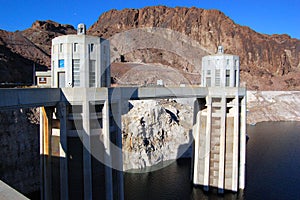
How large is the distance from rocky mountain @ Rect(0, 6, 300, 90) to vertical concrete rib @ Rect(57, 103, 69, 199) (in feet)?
322

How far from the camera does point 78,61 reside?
17.2 metres

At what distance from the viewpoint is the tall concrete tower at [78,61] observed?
17062 millimetres

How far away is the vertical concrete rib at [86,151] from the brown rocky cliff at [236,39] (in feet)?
478

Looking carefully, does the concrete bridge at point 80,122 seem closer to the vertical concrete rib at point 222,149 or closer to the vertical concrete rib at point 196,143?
the vertical concrete rib at point 222,149

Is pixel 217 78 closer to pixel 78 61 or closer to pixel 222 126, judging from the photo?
pixel 222 126

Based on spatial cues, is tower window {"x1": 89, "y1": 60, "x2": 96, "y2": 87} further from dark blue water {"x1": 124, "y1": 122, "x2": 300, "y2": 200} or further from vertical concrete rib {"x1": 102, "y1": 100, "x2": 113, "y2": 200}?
dark blue water {"x1": 124, "y1": 122, "x2": 300, "y2": 200}

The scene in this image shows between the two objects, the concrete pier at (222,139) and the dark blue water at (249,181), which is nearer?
the concrete pier at (222,139)

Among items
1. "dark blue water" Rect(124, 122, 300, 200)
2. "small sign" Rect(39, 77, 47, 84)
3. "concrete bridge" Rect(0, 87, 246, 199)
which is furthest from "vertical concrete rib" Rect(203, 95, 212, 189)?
"small sign" Rect(39, 77, 47, 84)

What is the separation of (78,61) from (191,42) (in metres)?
160

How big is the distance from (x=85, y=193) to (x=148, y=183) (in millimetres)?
18804

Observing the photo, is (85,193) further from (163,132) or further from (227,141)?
(163,132)

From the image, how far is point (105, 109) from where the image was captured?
59.0ft

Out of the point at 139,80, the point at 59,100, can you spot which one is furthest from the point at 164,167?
the point at 139,80

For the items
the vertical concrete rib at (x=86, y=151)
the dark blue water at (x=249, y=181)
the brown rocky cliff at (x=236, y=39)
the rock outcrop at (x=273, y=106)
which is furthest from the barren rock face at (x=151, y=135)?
the brown rocky cliff at (x=236, y=39)
